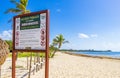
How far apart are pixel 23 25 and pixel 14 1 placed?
50.2ft

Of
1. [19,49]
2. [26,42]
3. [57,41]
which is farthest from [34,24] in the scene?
[57,41]

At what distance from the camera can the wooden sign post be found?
6.36 metres

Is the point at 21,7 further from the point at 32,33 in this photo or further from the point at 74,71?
the point at 32,33

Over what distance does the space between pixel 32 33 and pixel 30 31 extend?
0.12m

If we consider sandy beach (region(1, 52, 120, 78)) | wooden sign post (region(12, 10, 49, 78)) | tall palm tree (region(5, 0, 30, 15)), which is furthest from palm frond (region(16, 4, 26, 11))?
wooden sign post (region(12, 10, 49, 78))

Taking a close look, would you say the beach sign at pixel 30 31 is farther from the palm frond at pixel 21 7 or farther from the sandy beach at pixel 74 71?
the palm frond at pixel 21 7

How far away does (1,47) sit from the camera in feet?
21.8

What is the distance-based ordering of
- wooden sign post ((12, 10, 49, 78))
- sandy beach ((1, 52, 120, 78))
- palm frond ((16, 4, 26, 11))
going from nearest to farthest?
wooden sign post ((12, 10, 49, 78)), sandy beach ((1, 52, 120, 78)), palm frond ((16, 4, 26, 11))

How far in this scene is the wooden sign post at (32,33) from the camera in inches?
250

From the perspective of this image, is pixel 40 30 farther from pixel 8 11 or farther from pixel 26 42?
pixel 8 11

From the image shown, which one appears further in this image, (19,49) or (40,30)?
(19,49)

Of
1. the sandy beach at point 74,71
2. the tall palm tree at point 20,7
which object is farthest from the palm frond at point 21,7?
the sandy beach at point 74,71

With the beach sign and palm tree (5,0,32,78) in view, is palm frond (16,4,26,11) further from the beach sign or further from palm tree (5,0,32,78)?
the beach sign

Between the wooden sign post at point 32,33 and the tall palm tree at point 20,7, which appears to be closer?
the wooden sign post at point 32,33
